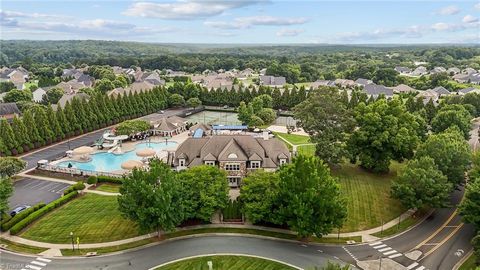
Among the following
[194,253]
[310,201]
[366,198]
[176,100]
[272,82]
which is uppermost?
[310,201]

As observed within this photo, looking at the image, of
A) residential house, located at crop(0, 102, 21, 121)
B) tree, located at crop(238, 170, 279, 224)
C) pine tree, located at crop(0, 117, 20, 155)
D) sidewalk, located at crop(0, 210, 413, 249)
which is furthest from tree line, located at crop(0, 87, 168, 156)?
tree, located at crop(238, 170, 279, 224)

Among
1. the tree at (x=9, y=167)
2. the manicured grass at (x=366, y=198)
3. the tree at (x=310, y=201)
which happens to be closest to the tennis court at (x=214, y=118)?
the manicured grass at (x=366, y=198)

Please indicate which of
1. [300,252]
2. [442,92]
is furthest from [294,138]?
[442,92]

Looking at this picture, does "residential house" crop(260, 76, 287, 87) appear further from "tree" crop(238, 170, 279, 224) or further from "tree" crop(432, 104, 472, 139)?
"tree" crop(238, 170, 279, 224)

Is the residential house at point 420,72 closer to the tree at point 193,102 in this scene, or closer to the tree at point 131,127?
the tree at point 193,102

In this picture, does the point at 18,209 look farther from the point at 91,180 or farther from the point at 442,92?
the point at 442,92

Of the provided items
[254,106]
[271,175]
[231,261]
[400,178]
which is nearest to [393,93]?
[254,106]

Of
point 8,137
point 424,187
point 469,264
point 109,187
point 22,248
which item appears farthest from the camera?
point 8,137

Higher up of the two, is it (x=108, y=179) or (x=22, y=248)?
(x=108, y=179)
